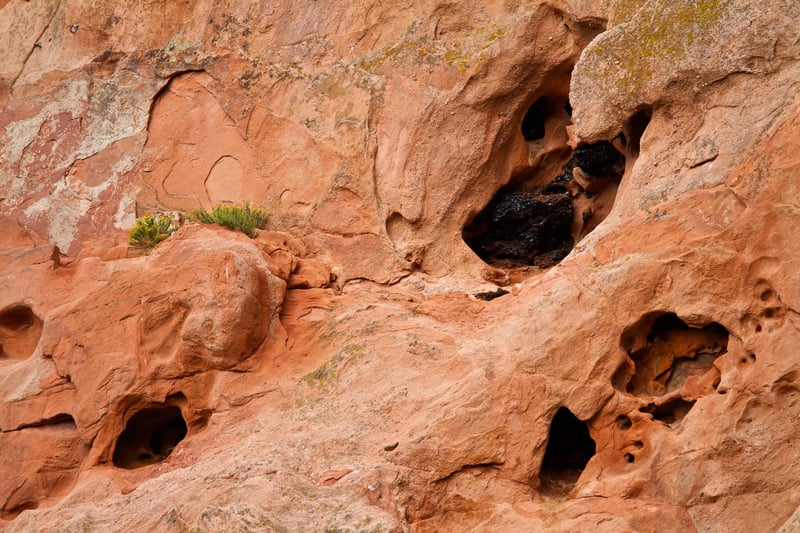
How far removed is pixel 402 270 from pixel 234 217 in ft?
5.55

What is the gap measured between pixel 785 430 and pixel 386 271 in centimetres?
446

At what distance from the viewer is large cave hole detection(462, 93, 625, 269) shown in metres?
11.2

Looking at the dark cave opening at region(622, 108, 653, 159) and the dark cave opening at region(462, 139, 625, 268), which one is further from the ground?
the dark cave opening at region(622, 108, 653, 159)

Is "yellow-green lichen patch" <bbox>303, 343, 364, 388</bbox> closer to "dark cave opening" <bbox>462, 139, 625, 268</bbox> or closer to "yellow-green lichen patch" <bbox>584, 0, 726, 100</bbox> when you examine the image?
"dark cave opening" <bbox>462, 139, 625, 268</bbox>

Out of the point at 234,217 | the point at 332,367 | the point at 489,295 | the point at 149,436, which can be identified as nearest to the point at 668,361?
the point at 489,295

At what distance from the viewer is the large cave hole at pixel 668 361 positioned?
823cm

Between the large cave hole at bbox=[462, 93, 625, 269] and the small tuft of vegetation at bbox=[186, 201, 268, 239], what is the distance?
209cm

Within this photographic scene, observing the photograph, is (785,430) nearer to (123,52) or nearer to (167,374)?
(167,374)

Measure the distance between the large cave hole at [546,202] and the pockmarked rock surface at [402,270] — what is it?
0.11 ft

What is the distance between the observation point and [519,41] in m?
10.9

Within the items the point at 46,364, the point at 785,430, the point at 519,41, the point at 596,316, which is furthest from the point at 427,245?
the point at 785,430

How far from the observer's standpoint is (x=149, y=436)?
1049cm

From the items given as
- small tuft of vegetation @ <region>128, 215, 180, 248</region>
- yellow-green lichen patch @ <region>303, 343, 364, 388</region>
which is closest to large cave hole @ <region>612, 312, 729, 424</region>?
yellow-green lichen patch @ <region>303, 343, 364, 388</region>

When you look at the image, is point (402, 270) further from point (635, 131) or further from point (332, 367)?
point (635, 131)
